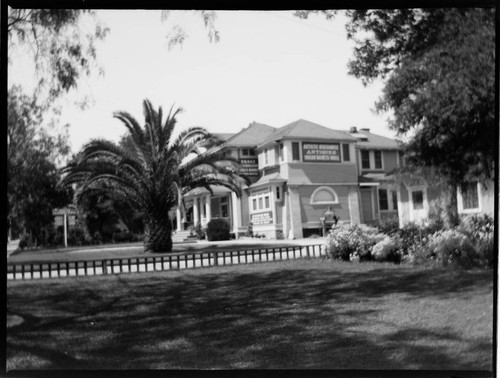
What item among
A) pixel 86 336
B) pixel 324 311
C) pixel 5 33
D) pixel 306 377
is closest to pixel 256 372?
pixel 306 377

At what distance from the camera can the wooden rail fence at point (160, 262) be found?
16.2 feet

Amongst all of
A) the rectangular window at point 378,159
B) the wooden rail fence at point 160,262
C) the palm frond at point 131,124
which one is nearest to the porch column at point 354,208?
the rectangular window at point 378,159

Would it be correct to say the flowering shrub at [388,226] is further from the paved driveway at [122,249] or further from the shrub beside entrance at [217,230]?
the shrub beside entrance at [217,230]

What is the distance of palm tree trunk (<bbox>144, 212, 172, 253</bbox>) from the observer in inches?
201

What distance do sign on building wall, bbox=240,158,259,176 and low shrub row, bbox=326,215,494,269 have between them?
1.10 meters

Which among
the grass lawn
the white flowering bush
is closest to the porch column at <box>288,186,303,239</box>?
the grass lawn

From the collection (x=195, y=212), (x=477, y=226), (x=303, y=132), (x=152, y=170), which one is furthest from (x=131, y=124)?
(x=477, y=226)

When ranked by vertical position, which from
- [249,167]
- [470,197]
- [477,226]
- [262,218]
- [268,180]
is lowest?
[477,226]

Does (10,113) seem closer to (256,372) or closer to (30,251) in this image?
(30,251)

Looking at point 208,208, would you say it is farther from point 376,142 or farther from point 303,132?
point 376,142

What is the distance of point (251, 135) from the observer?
5.09 metres

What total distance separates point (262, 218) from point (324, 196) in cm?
74

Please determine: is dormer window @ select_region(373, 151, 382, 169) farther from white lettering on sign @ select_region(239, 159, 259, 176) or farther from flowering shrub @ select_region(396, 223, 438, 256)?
white lettering on sign @ select_region(239, 159, 259, 176)

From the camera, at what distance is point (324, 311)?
4777 mm
